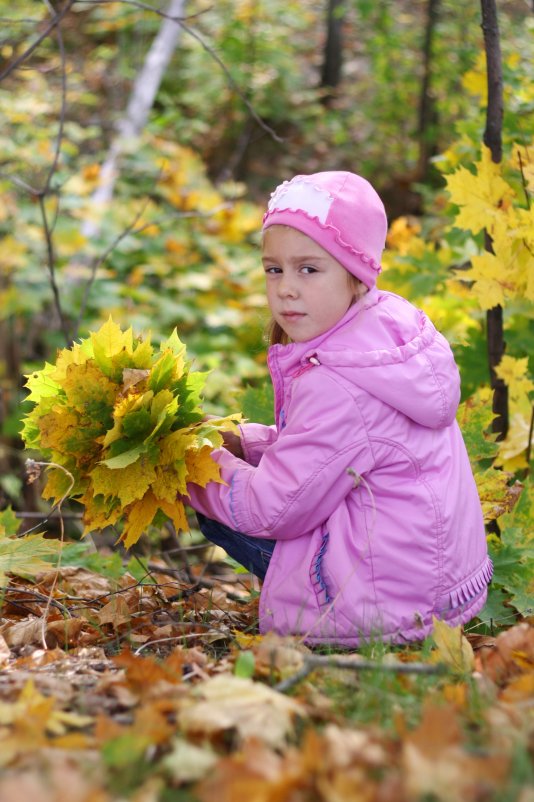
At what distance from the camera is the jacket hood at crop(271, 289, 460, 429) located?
2295 millimetres

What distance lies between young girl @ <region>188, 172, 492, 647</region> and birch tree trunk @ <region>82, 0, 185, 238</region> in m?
6.45

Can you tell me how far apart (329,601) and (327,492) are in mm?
291

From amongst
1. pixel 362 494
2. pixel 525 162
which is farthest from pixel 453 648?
pixel 525 162

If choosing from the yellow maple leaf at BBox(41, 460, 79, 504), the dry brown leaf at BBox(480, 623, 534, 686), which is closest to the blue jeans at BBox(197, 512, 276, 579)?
the yellow maple leaf at BBox(41, 460, 79, 504)

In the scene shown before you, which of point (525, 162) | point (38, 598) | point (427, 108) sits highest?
point (427, 108)

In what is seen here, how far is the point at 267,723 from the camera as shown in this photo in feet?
4.90

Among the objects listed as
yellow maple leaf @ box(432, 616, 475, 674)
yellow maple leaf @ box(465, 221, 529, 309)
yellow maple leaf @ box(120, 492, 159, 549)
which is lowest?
yellow maple leaf @ box(432, 616, 475, 674)

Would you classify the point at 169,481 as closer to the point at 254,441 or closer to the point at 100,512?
the point at 100,512

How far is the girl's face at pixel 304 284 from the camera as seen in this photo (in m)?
2.40

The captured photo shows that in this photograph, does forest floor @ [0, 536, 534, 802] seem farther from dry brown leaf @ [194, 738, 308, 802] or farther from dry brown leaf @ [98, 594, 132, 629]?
dry brown leaf @ [98, 594, 132, 629]

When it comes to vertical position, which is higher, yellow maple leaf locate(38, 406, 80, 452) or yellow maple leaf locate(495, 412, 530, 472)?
yellow maple leaf locate(38, 406, 80, 452)

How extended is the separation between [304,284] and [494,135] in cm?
133

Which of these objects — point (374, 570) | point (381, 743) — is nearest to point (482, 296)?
point (374, 570)

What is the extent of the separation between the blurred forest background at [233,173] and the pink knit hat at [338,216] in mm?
533
